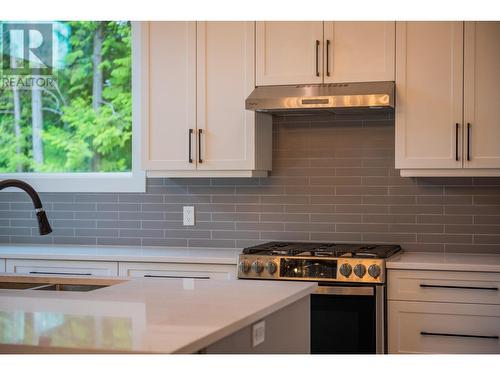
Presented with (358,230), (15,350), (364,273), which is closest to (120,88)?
(358,230)

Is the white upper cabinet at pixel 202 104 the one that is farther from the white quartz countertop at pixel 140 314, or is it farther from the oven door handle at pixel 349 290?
the white quartz countertop at pixel 140 314

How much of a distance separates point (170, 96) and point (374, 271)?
165cm

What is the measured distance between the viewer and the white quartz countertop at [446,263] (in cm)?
429

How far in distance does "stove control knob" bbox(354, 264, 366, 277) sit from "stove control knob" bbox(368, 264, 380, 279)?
3 cm

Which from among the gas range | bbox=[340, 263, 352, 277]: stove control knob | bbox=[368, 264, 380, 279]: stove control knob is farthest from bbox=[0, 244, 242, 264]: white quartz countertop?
bbox=[368, 264, 380, 279]: stove control knob

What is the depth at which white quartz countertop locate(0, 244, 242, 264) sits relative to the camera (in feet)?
15.5

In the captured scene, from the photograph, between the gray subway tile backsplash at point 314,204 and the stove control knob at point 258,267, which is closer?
the stove control knob at point 258,267

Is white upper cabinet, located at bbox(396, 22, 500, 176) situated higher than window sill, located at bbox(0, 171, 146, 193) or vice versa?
white upper cabinet, located at bbox(396, 22, 500, 176)

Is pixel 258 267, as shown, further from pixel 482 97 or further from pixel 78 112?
pixel 78 112

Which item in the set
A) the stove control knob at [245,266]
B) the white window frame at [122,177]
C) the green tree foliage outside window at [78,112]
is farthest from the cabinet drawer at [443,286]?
the green tree foliage outside window at [78,112]

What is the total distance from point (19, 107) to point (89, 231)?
1.05m

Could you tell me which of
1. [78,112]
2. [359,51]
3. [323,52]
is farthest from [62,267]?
[359,51]

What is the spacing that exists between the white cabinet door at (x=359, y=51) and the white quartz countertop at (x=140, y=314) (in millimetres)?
1696

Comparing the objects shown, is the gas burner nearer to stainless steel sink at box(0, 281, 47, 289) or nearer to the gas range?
the gas range
